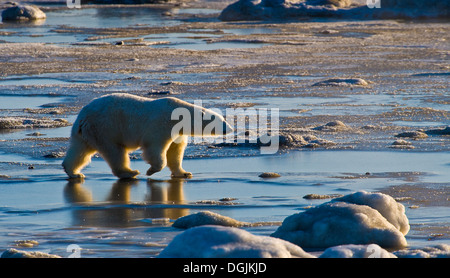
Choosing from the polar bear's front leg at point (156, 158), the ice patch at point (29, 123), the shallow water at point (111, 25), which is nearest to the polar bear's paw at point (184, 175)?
the polar bear's front leg at point (156, 158)

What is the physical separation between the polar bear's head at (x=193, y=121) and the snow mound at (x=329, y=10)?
2959cm

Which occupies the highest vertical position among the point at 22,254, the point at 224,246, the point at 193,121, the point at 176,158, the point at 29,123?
the point at 224,246

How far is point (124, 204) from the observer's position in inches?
357

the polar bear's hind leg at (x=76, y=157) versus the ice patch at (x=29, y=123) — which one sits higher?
the polar bear's hind leg at (x=76, y=157)

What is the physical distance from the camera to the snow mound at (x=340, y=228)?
262 inches

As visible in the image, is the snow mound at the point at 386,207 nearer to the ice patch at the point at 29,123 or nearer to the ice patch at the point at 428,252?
the ice patch at the point at 428,252

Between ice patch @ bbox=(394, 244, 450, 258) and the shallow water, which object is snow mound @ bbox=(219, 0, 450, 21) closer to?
the shallow water

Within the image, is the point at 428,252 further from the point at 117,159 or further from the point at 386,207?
the point at 117,159

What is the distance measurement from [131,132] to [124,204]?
1590mm

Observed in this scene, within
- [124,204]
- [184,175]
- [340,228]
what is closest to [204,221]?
[340,228]

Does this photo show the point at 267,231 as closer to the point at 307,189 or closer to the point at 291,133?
the point at 307,189

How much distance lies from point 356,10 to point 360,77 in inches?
823

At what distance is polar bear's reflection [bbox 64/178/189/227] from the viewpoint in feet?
27.3
